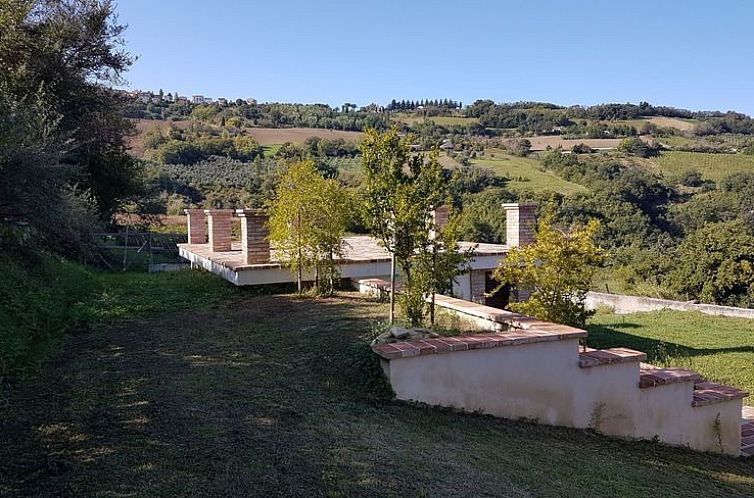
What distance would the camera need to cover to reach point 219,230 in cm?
1316

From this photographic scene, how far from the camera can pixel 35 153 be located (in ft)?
22.7

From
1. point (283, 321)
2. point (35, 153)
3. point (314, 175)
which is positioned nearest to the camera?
point (35, 153)

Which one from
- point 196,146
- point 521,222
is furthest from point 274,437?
point 196,146

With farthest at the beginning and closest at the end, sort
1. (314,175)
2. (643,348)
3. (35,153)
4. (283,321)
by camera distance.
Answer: (643,348), (314,175), (283,321), (35,153)

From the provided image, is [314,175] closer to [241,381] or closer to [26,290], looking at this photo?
[26,290]

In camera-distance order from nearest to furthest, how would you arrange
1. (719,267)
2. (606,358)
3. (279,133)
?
1. (606,358)
2. (719,267)
3. (279,133)

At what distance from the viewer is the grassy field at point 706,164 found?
172ft

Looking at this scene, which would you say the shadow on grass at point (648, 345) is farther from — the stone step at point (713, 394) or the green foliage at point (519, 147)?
the green foliage at point (519, 147)

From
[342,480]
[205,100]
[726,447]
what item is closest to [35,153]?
[342,480]

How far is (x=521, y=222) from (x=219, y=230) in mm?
6741

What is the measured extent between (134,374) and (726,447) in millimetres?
6386

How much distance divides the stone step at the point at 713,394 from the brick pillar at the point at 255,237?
682cm

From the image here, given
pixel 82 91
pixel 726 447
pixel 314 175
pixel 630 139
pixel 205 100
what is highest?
pixel 205 100

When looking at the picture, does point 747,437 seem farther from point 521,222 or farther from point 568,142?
point 568,142
